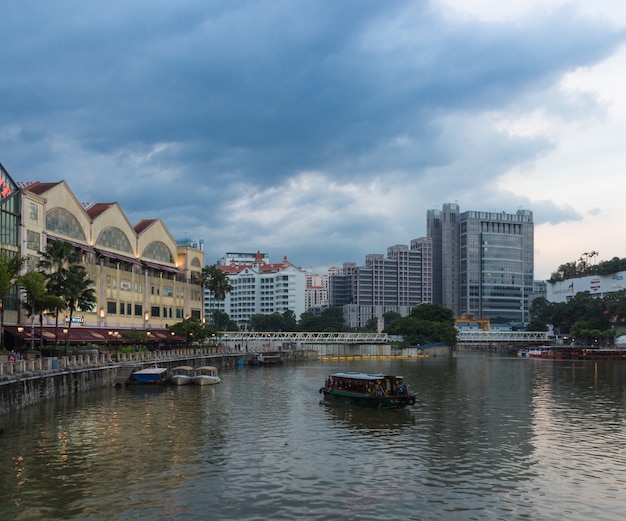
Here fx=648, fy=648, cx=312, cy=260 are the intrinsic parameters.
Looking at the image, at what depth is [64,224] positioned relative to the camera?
10425cm

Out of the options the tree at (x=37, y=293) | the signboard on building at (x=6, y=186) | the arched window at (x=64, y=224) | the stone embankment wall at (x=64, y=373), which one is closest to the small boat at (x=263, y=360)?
the stone embankment wall at (x=64, y=373)

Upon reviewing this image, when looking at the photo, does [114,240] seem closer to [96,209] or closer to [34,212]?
[96,209]

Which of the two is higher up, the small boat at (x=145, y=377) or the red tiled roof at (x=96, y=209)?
the red tiled roof at (x=96, y=209)

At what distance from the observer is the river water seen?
30.5 m

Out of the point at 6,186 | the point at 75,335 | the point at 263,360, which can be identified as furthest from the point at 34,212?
the point at 263,360

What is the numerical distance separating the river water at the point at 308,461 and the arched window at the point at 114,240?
5043 cm

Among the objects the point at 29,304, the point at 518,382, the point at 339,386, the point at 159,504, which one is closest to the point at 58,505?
the point at 159,504

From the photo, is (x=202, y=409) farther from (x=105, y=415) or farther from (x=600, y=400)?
(x=600, y=400)

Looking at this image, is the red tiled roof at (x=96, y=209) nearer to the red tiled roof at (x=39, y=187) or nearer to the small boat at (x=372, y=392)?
the red tiled roof at (x=39, y=187)

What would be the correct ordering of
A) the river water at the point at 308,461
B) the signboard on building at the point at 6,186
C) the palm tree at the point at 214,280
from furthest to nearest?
the palm tree at the point at 214,280
the signboard on building at the point at 6,186
the river water at the point at 308,461

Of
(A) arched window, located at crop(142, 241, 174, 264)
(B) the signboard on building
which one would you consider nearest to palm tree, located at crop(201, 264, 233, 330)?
(A) arched window, located at crop(142, 241, 174, 264)

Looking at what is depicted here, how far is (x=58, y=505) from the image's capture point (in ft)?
101

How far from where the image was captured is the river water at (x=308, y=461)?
3050 cm

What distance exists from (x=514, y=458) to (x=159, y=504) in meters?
22.7
